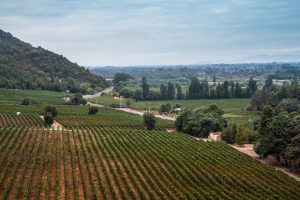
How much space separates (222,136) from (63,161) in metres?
30.4

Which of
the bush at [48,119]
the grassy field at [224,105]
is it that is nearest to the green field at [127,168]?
the bush at [48,119]

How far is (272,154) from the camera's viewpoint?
189ft

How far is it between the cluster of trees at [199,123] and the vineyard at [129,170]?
1312cm

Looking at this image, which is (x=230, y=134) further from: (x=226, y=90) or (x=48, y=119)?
(x=226, y=90)

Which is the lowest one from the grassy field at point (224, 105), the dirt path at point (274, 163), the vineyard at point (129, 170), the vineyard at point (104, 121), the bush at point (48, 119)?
the grassy field at point (224, 105)

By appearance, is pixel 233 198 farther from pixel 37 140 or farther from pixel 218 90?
pixel 218 90

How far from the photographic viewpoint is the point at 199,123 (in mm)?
80562

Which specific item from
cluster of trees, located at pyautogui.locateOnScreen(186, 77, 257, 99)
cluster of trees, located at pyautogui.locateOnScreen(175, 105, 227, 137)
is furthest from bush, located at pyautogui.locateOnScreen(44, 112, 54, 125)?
cluster of trees, located at pyautogui.locateOnScreen(186, 77, 257, 99)

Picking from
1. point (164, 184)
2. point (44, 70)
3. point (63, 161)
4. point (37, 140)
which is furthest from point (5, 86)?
point (164, 184)

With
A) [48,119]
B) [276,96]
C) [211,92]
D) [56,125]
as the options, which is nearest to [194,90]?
[211,92]

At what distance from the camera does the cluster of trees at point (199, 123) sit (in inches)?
3164

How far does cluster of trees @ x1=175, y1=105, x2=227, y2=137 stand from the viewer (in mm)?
80375

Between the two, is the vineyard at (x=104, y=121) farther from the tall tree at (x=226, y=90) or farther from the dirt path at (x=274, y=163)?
the tall tree at (x=226, y=90)

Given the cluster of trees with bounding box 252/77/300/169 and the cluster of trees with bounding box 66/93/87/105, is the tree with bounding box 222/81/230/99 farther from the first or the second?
the cluster of trees with bounding box 252/77/300/169
